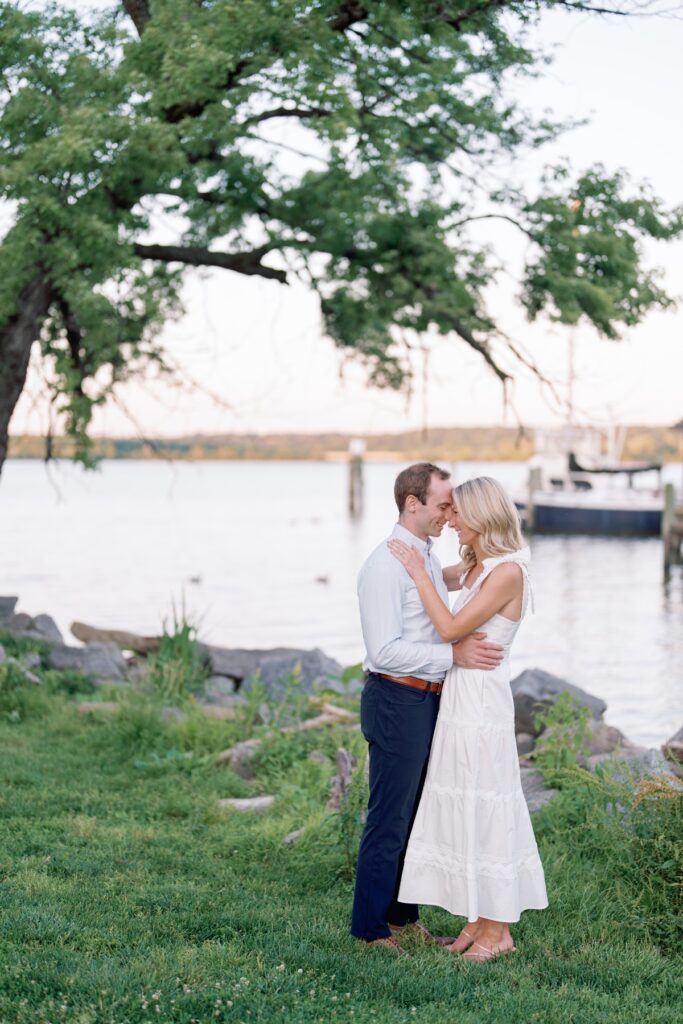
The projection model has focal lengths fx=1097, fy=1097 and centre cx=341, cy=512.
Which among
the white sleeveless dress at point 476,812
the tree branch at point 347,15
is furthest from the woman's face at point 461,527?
the tree branch at point 347,15

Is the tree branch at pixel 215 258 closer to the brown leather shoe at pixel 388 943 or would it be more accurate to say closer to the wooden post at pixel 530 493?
the brown leather shoe at pixel 388 943

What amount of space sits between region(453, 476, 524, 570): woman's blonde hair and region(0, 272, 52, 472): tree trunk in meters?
7.52

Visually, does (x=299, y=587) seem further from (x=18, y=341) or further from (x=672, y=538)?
(x=18, y=341)

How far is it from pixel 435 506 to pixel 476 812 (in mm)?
1350

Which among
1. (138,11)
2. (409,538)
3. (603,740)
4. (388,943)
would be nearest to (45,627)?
(138,11)

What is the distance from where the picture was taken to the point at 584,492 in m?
57.5

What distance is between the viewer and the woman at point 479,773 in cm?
475

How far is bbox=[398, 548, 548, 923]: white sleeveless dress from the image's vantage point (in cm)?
Result: 474

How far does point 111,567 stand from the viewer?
134ft

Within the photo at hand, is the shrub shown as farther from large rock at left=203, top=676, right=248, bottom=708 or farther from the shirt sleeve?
large rock at left=203, top=676, right=248, bottom=708

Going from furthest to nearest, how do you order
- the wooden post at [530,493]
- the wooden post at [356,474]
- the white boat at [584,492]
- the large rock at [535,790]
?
the wooden post at [356,474], the wooden post at [530,493], the white boat at [584,492], the large rock at [535,790]

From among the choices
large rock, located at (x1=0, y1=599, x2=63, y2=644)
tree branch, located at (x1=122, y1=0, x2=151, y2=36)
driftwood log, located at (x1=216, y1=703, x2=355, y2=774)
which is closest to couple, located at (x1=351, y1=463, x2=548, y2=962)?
driftwood log, located at (x1=216, y1=703, x2=355, y2=774)

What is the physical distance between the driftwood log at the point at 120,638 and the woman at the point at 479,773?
9906 mm

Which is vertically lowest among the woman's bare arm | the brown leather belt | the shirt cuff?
the brown leather belt
